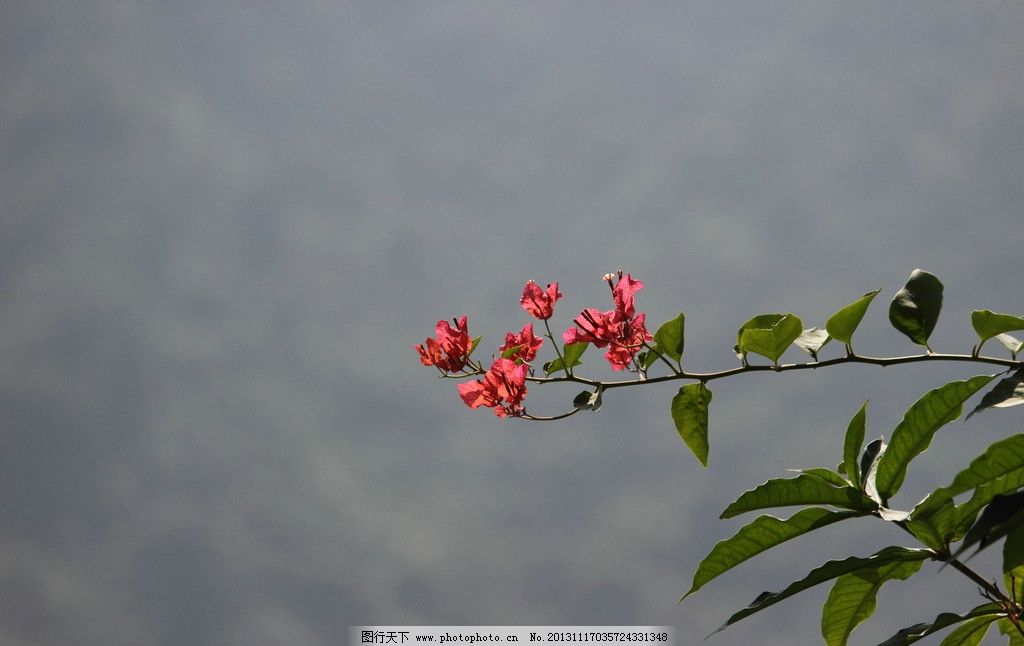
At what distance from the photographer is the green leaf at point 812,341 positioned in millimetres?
851

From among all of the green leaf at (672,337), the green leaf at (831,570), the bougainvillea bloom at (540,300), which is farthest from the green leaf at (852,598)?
the bougainvillea bloom at (540,300)

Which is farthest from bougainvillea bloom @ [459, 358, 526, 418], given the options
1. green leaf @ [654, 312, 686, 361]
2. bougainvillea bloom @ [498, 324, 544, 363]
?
green leaf @ [654, 312, 686, 361]

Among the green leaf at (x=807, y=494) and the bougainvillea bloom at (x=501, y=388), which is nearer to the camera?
the green leaf at (x=807, y=494)

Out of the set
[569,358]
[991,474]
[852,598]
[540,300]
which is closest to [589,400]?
[569,358]

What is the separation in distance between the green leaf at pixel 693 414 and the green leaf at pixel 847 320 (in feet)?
0.46

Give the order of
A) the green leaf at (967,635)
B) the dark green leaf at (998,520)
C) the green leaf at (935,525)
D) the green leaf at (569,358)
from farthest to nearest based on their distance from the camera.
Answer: the green leaf at (569,358) → the green leaf at (967,635) → the green leaf at (935,525) → the dark green leaf at (998,520)

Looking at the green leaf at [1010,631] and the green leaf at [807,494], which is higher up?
the green leaf at [807,494]

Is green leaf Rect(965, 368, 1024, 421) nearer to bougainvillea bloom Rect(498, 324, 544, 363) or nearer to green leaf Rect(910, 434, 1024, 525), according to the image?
green leaf Rect(910, 434, 1024, 525)

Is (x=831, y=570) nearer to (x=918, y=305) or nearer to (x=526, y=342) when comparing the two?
(x=918, y=305)

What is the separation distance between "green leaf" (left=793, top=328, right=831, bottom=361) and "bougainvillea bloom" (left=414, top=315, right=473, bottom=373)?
1.40ft

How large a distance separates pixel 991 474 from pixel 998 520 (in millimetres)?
80

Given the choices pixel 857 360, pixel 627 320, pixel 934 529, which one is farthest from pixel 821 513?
pixel 627 320

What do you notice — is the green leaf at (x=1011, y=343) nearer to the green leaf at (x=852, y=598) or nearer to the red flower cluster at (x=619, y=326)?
the green leaf at (x=852, y=598)

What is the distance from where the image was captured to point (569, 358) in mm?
1019
